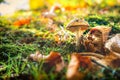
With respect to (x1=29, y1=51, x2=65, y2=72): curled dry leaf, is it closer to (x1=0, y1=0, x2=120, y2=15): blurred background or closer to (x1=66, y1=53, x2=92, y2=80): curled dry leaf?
(x1=66, y1=53, x2=92, y2=80): curled dry leaf

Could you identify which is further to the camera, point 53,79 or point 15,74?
point 15,74

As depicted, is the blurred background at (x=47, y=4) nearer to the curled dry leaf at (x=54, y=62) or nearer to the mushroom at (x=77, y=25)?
the mushroom at (x=77, y=25)

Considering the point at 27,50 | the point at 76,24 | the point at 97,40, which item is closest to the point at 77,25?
the point at 76,24

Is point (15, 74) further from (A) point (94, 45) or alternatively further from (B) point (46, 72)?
(A) point (94, 45)

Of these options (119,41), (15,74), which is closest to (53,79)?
(15,74)

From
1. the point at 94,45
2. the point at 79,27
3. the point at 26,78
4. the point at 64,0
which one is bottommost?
the point at 26,78

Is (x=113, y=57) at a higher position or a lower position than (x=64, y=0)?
lower
